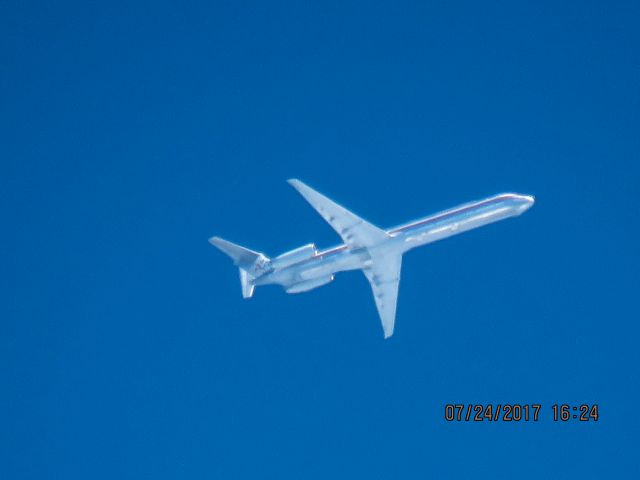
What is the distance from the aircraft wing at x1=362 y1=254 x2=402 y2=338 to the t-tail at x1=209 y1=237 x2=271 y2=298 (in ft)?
25.7

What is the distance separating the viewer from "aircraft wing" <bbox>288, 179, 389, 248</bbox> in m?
57.0

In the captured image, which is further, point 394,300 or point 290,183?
point 394,300

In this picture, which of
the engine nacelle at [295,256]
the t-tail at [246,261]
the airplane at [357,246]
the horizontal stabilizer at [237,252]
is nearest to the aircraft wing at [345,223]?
the airplane at [357,246]

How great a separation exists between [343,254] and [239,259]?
8.09 meters

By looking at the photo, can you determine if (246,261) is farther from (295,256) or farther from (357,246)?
(357,246)

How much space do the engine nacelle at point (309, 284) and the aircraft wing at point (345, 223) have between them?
331 cm

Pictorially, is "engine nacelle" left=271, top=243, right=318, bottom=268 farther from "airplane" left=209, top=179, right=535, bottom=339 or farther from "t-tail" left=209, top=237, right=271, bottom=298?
"t-tail" left=209, top=237, right=271, bottom=298

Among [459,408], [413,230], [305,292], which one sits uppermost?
[413,230]

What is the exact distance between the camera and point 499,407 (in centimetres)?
5831

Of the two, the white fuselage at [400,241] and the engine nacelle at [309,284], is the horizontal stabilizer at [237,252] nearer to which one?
the white fuselage at [400,241]

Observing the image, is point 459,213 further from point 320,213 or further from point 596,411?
point 596,411

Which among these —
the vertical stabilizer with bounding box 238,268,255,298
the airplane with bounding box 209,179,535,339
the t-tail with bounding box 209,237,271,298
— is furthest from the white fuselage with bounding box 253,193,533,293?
the vertical stabilizer with bounding box 238,268,255,298

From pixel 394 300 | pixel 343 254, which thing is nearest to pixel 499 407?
pixel 394 300

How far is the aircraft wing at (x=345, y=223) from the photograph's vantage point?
57.0 m
